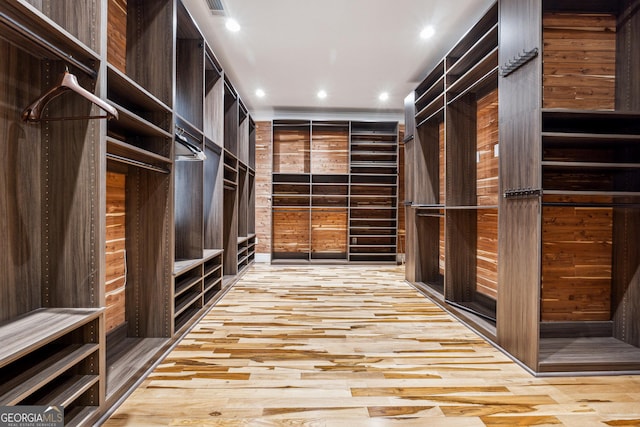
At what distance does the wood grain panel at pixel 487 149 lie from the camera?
3.26 metres

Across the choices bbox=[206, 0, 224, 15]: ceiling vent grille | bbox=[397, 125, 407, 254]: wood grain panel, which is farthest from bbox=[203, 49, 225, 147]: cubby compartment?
bbox=[397, 125, 407, 254]: wood grain panel

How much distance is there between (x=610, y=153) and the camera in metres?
2.56

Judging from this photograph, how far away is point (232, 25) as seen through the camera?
362cm

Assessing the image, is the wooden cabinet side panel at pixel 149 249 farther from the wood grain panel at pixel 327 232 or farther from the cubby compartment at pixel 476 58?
the wood grain panel at pixel 327 232

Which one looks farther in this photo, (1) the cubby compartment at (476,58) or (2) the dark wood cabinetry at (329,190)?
(2) the dark wood cabinetry at (329,190)

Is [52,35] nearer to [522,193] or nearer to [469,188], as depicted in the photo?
[522,193]

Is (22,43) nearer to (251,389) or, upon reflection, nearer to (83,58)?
(83,58)

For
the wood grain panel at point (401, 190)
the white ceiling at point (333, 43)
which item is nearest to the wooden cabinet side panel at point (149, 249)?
the white ceiling at point (333, 43)

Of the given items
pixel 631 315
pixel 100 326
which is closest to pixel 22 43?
pixel 100 326

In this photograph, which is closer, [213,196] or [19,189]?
[19,189]

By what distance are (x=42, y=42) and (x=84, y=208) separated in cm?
72

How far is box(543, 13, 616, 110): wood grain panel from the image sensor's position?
251cm

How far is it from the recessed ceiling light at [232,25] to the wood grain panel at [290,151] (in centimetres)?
306

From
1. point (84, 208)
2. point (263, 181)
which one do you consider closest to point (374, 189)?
point (263, 181)
